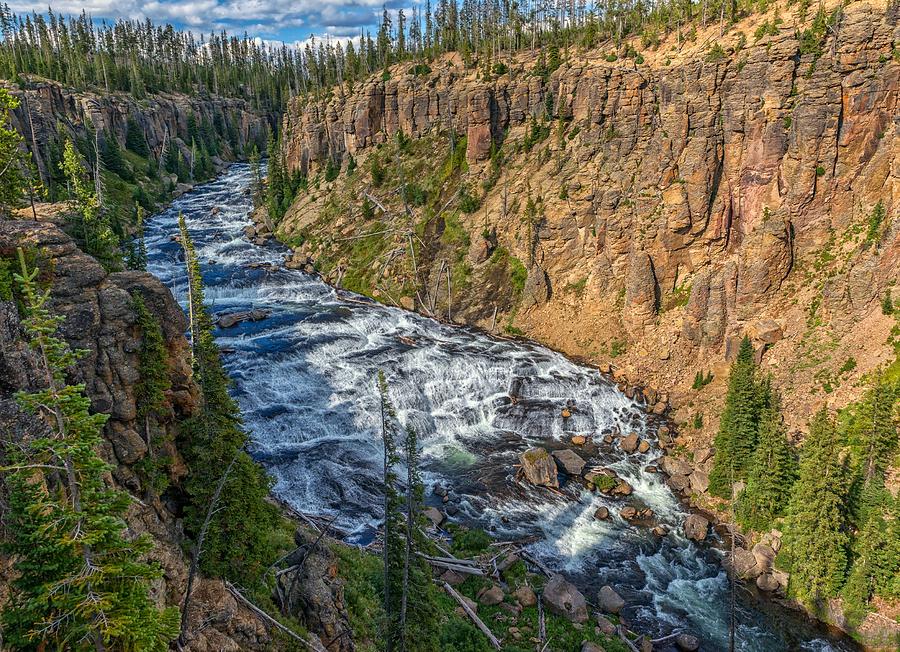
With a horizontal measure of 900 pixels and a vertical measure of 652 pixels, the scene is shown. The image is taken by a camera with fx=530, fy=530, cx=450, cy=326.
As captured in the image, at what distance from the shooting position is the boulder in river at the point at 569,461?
142 feet

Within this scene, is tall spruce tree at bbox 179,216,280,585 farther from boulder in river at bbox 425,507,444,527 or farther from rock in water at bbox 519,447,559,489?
rock in water at bbox 519,447,559,489

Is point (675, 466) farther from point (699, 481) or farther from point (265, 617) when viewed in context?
point (265, 617)

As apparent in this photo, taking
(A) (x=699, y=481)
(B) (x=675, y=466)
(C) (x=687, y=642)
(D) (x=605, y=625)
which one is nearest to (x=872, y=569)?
(C) (x=687, y=642)

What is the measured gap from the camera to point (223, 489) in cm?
2119

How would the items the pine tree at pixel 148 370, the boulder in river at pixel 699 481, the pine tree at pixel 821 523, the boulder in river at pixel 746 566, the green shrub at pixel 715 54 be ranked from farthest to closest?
the green shrub at pixel 715 54 → the boulder in river at pixel 699 481 → the boulder in river at pixel 746 566 → the pine tree at pixel 821 523 → the pine tree at pixel 148 370

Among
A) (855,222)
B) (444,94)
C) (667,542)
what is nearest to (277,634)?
(667,542)

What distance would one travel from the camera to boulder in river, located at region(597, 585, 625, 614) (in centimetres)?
3145

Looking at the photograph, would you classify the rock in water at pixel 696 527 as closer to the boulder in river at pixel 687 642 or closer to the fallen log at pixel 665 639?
the boulder in river at pixel 687 642

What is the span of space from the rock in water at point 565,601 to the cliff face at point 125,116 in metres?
90.0

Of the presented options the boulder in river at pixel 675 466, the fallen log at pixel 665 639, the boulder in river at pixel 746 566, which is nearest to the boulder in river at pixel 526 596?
the fallen log at pixel 665 639

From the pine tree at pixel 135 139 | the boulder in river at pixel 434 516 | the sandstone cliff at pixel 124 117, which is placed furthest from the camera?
the pine tree at pixel 135 139

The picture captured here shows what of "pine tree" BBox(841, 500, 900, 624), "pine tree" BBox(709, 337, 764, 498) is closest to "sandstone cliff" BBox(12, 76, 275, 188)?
"pine tree" BBox(709, 337, 764, 498)

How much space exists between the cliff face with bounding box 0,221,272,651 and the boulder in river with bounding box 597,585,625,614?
2081 centimetres

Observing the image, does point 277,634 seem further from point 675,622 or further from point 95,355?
point 675,622
